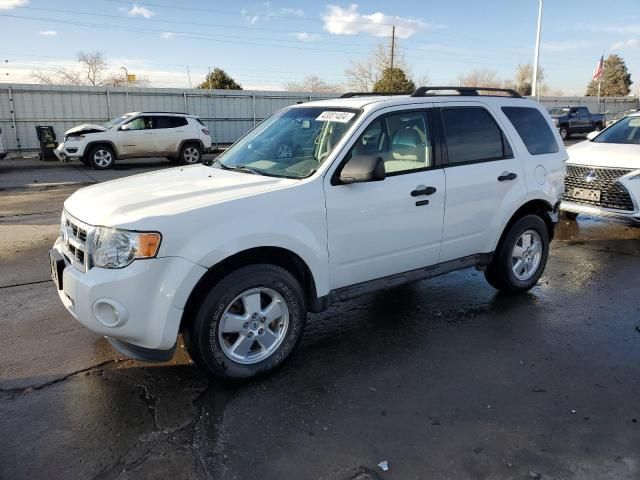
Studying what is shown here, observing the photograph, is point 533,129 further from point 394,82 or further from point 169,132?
point 394,82

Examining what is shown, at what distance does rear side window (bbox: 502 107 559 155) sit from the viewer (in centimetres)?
500

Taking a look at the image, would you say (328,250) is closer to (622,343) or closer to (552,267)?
(622,343)

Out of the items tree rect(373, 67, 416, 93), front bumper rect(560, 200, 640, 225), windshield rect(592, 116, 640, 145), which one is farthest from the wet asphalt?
tree rect(373, 67, 416, 93)

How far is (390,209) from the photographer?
12.9 ft

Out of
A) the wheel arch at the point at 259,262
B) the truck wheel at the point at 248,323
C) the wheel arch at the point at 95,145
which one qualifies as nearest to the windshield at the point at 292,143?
the wheel arch at the point at 259,262

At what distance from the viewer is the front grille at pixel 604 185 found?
7.04 m

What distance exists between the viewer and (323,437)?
296cm

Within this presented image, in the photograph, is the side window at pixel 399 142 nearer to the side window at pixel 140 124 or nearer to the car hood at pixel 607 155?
the car hood at pixel 607 155

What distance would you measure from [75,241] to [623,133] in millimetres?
8307

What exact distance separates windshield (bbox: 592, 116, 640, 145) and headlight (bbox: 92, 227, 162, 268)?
7.79m

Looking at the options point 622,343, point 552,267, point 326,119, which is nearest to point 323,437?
point 326,119

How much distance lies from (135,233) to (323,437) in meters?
1.57

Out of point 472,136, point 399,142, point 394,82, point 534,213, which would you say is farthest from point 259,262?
point 394,82

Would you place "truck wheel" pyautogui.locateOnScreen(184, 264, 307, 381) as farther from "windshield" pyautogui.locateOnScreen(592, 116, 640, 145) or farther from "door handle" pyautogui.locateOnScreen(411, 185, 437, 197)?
"windshield" pyautogui.locateOnScreen(592, 116, 640, 145)
